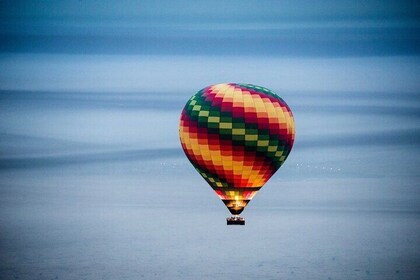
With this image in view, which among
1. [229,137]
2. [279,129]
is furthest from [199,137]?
[279,129]

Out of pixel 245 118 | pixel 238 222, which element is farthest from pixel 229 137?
pixel 238 222

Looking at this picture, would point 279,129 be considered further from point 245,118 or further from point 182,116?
point 182,116

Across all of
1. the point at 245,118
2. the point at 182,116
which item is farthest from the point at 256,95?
the point at 182,116

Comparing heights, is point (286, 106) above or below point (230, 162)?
above

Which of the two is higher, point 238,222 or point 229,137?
point 229,137

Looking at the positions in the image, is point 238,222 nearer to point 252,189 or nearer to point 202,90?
point 252,189

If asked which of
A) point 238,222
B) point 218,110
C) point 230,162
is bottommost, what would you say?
point 238,222
